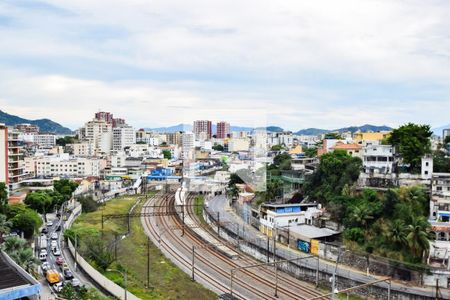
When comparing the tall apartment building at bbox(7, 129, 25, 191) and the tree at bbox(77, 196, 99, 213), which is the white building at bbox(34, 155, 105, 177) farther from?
the tree at bbox(77, 196, 99, 213)

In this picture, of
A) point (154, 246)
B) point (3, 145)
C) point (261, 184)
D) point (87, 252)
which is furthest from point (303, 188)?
point (3, 145)

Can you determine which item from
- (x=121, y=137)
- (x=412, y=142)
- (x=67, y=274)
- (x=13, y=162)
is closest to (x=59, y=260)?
(x=67, y=274)

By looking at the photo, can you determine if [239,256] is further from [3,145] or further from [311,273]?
[3,145]

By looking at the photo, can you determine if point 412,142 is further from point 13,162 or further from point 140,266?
point 13,162

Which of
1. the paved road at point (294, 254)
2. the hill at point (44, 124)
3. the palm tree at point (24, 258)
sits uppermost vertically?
the hill at point (44, 124)

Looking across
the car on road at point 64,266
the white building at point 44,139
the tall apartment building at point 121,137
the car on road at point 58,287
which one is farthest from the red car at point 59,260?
the white building at point 44,139

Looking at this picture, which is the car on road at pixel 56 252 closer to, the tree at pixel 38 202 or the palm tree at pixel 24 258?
A: the palm tree at pixel 24 258
